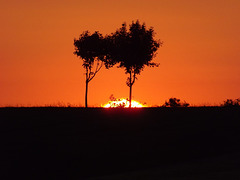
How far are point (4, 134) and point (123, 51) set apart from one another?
34045 millimetres

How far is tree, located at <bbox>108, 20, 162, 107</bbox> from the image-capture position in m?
57.0

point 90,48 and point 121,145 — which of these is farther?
point 90,48

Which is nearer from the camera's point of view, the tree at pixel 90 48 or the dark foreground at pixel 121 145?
the dark foreground at pixel 121 145

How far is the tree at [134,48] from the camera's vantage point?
57.0 m

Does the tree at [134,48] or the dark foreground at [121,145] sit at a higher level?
Result: the tree at [134,48]

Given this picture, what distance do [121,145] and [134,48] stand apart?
35.3 m

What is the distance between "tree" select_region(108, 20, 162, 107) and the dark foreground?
87.0 feet

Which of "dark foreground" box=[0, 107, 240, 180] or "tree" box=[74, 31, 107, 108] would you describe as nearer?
"dark foreground" box=[0, 107, 240, 180]

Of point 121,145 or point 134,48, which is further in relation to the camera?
point 134,48

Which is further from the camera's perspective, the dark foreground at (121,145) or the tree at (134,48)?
the tree at (134,48)

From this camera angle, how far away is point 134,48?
5703 centimetres

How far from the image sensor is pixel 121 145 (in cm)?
2244

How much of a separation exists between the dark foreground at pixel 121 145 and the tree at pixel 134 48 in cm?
2653

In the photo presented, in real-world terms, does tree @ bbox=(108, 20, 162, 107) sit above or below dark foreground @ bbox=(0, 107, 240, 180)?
above
